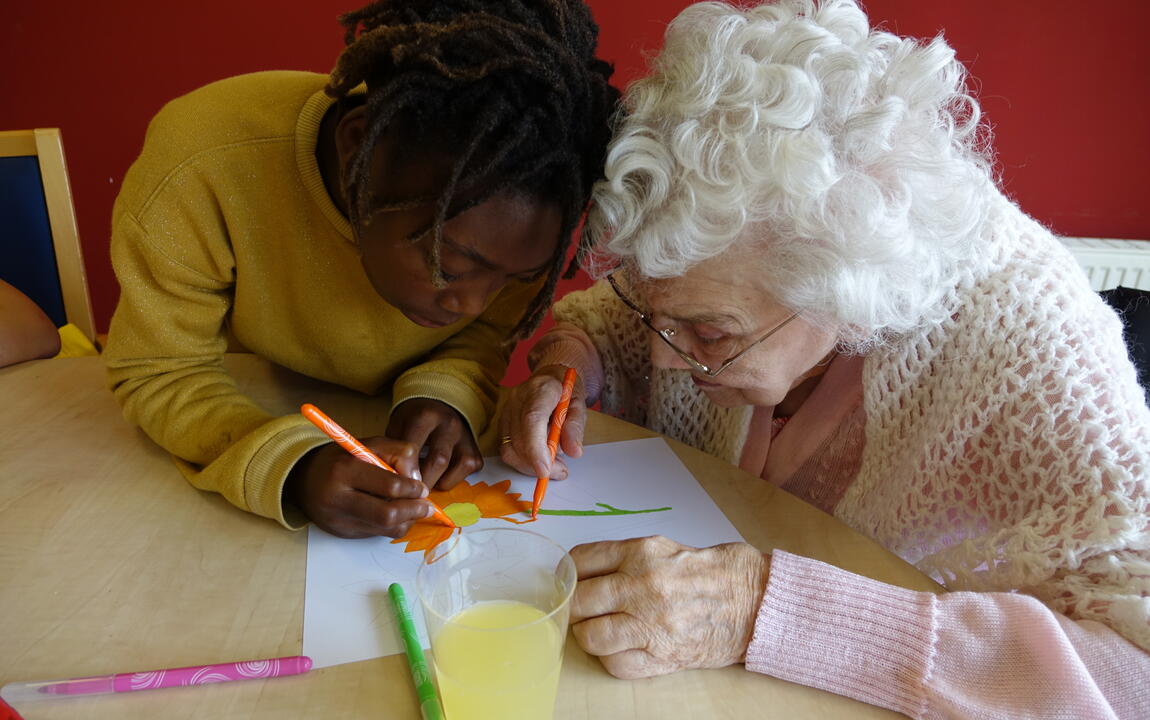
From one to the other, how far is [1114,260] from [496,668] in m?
2.30

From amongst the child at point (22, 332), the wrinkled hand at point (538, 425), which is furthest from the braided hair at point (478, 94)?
the child at point (22, 332)

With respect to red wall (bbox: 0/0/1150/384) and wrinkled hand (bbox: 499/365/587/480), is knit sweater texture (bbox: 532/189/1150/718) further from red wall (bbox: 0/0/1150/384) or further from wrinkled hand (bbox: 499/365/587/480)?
red wall (bbox: 0/0/1150/384)

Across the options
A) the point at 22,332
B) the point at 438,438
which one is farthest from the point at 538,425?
the point at 22,332

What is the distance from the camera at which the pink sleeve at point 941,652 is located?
0.69 metres

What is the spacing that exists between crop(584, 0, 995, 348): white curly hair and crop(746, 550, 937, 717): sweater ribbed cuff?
1.06 ft

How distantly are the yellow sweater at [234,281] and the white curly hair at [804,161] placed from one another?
40cm

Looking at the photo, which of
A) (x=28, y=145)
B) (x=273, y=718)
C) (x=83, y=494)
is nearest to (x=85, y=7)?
(x=28, y=145)

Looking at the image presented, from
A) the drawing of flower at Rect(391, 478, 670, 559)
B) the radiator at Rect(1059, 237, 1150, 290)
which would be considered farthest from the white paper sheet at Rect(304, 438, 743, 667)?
the radiator at Rect(1059, 237, 1150, 290)

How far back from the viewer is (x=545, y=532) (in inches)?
36.7

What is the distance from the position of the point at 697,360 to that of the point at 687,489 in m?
0.17

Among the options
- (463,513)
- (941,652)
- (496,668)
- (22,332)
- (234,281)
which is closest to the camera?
(496,668)

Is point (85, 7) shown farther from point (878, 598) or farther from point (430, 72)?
point (878, 598)

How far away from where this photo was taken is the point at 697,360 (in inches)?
41.5

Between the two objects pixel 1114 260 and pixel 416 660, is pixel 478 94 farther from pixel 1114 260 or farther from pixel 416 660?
pixel 1114 260
